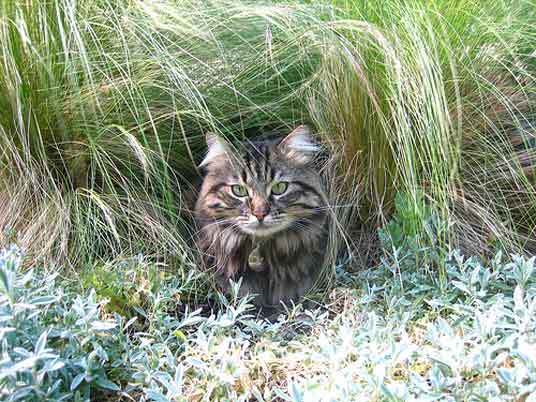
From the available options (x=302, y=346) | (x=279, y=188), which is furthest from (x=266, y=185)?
(x=302, y=346)

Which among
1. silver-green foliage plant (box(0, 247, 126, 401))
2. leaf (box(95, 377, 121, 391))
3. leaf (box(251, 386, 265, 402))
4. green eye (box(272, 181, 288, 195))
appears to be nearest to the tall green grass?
green eye (box(272, 181, 288, 195))

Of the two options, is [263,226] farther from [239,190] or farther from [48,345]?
[48,345]

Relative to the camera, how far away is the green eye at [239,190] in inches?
89.8

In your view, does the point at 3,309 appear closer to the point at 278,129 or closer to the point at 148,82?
the point at 148,82

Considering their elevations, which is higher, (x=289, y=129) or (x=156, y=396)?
(x=289, y=129)

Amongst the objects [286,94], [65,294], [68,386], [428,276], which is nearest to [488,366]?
[428,276]

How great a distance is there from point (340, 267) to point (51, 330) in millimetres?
1032

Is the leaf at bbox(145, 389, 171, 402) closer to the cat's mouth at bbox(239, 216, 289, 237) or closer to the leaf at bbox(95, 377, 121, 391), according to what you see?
the leaf at bbox(95, 377, 121, 391)

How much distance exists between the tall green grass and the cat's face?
0.08 metres

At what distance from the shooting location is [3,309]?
157 cm

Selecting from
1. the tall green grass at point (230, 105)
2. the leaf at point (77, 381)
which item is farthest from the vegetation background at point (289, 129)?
the leaf at point (77, 381)

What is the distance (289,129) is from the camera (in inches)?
100

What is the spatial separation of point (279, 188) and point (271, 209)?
110mm

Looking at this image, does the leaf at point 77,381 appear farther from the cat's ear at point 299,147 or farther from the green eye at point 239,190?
the cat's ear at point 299,147
